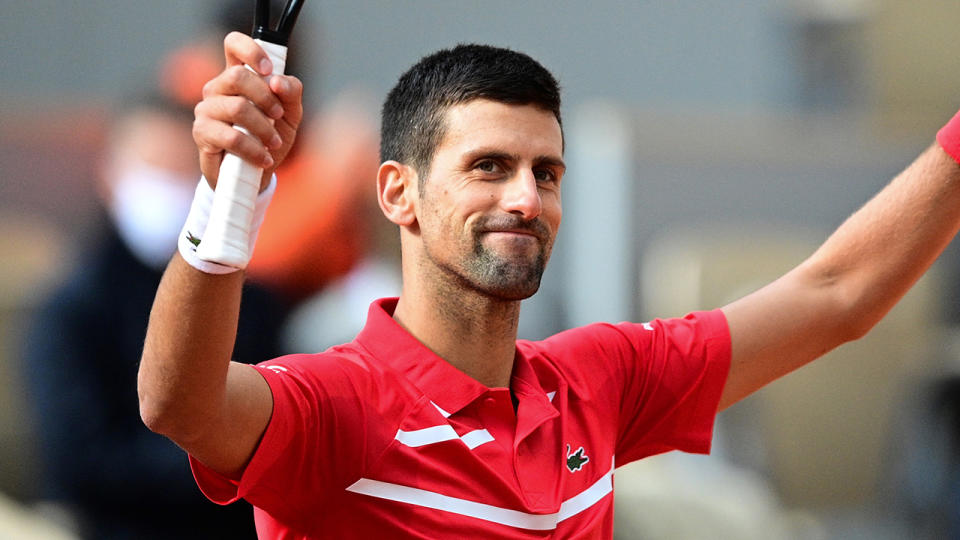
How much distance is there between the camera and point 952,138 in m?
2.05

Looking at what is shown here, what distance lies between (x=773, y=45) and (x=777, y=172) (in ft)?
2.25

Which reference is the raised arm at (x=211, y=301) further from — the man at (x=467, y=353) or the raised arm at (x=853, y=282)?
the raised arm at (x=853, y=282)

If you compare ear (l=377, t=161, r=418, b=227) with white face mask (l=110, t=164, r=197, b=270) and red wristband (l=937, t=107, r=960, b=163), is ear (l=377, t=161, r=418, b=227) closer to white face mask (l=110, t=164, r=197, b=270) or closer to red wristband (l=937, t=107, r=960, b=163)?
red wristband (l=937, t=107, r=960, b=163)

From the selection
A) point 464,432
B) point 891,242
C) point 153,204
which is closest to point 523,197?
point 464,432

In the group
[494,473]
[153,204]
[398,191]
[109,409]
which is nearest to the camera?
[494,473]

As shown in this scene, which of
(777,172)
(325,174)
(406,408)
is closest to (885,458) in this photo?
(777,172)

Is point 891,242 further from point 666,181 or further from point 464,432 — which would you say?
point 666,181

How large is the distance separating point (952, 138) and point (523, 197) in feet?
2.56

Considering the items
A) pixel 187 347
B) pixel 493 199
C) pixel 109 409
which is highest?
pixel 493 199

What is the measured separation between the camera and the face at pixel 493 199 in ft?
5.87

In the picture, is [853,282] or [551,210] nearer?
[551,210]

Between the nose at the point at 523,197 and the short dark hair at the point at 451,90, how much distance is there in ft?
0.43

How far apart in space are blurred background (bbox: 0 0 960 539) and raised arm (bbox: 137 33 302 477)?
199 centimetres

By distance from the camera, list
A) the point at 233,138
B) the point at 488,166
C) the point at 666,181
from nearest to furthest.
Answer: the point at 233,138 < the point at 488,166 < the point at 666,181
